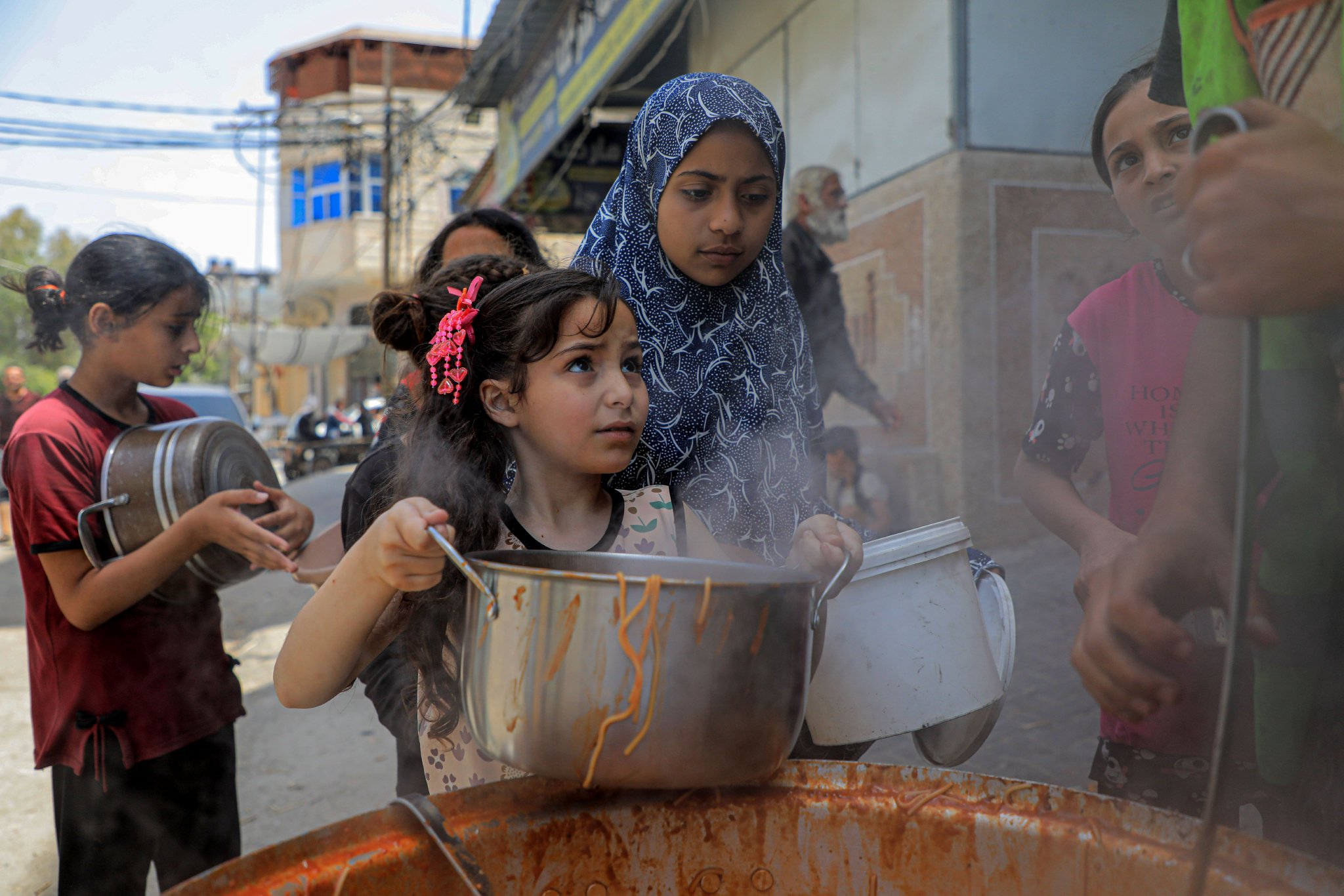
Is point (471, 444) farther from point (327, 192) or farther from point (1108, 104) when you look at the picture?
point (327, 192)

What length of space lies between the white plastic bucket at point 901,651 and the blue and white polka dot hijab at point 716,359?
356 millimetres

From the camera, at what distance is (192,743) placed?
6.41 feet

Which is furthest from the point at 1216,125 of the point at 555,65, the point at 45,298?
the point at 555,65

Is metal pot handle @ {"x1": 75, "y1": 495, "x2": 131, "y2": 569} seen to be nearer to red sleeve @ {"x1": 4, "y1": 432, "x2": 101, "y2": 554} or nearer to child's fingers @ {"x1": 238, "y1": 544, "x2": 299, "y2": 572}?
red sleeve @ {"x1": 4, "y1": 432, "x2": 101, "y2": 554}

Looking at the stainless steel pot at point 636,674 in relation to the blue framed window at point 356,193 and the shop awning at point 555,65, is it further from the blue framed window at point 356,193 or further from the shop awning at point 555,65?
the blue framed window at point 356,193

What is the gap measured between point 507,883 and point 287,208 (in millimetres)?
26445

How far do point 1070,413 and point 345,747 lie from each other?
342 centimetres

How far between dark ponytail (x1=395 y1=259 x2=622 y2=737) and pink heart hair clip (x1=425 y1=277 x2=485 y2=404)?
21mm

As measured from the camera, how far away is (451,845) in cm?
102

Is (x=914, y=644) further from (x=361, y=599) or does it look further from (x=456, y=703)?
(x=361, y=599)

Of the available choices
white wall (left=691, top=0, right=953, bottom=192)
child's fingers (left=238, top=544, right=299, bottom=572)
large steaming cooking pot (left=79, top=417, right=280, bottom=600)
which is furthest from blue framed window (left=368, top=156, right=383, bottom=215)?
child's fingers (left=238, top=544, right=299, bottom=572)

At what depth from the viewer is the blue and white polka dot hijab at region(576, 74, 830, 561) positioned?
1.71m

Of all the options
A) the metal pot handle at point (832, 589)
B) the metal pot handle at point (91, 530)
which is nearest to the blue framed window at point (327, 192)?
the metal pot handle at point (91, 530)

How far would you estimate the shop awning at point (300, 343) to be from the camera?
20.0 m
